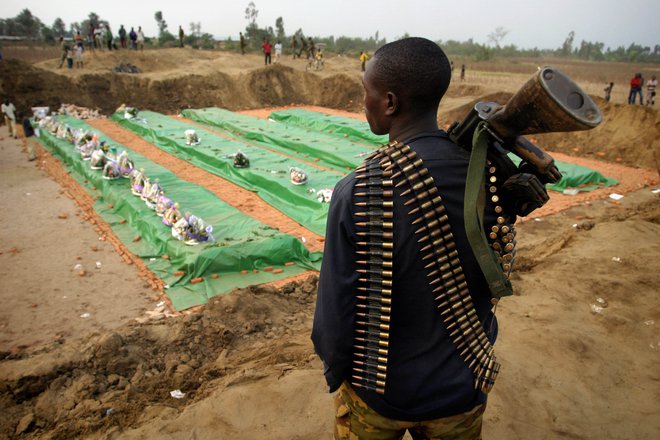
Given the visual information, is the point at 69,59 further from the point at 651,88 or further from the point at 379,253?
the point at 651,88

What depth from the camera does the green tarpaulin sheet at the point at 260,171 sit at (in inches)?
369

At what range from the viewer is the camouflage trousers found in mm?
1779

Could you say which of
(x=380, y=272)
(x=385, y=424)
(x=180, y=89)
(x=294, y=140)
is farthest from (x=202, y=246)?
(x=180, y=89)

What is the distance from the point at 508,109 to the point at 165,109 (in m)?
22.8

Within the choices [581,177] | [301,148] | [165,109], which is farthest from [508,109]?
[165,109]

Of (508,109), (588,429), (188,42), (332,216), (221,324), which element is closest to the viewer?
(508,109)

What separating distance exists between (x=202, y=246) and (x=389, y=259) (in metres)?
5.91

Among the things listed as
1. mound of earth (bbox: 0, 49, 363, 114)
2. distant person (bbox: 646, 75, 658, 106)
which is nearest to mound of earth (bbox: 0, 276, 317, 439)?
mound of earth (bbox: 0, 49, 363, 114)

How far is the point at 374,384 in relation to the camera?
1.70 m

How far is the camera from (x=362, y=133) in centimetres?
1576

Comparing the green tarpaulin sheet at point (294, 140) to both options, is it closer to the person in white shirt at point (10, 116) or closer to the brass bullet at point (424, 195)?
the person in white shirt at point (10, 116)

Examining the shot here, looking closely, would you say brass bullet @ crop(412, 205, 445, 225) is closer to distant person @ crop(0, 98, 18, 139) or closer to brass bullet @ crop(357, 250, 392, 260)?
brass bullet @ crop(357, 250, 392, 260)

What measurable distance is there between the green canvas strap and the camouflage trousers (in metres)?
0.62

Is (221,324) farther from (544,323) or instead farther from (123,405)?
(544,323)
